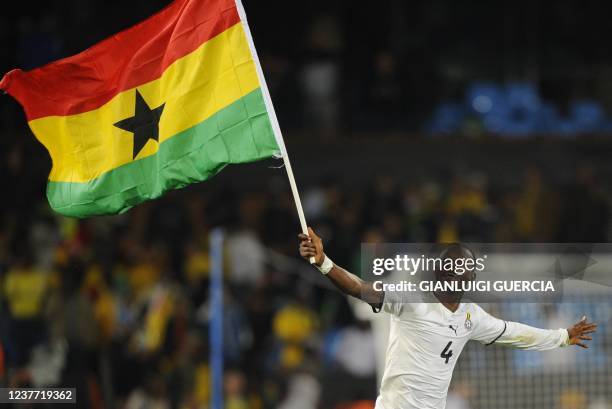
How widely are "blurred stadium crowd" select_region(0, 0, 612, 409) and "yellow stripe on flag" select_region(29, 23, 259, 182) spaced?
7.97 feet

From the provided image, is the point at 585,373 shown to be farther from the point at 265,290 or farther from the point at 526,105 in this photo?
the point at 526,105

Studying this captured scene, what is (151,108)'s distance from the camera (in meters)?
9.88

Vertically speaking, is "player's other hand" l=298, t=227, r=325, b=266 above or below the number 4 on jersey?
above

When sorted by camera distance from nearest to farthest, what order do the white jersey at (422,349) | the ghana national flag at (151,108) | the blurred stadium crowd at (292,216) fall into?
the white jersey at (422,349) → the ghana national flag at (151,108) → the blurred stadium crowd at (292,216)

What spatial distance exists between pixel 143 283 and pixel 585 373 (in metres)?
5.79

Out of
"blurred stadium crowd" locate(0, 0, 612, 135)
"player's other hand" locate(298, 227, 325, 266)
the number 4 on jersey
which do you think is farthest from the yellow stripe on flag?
"blurred stadium crowd" locate(0, 0, 612, 135)

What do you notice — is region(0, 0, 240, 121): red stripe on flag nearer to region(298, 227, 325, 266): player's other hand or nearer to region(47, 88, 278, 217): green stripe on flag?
region(47, 88, 278, 217): green stripe on flag

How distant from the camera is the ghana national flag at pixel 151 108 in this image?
9523 millimetres

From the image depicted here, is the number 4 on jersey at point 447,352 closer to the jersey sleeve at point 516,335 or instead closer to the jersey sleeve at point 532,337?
the jersey sleeve at point 516,335

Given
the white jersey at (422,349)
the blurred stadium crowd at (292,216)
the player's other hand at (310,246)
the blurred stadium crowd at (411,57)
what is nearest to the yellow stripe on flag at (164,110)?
the player's other hand at (310,246)

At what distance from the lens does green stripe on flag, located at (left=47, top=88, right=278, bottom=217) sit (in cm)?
942

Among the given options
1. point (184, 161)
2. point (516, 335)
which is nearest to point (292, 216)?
point (184, 161)

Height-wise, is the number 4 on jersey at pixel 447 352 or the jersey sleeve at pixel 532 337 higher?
the jersey sleeve at pixel 532 337

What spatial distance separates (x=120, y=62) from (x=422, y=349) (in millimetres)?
3131
